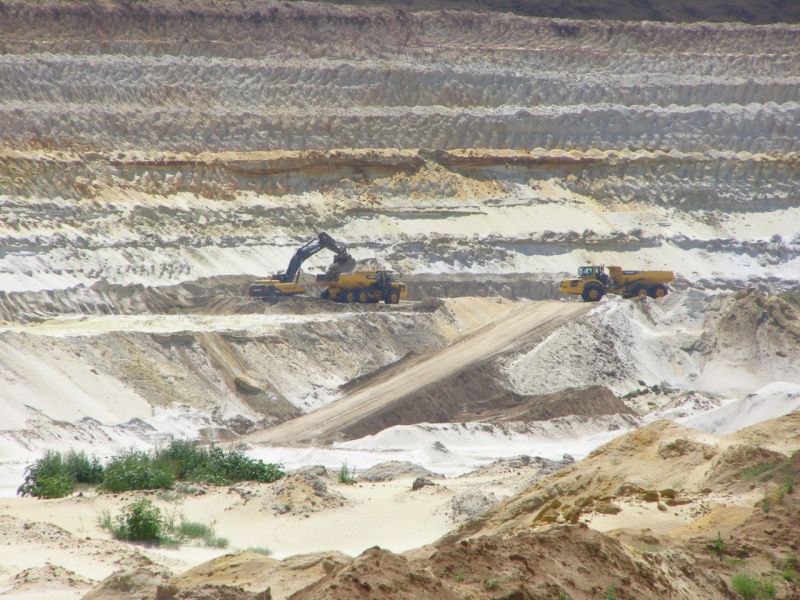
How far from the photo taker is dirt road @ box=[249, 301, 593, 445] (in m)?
27.5

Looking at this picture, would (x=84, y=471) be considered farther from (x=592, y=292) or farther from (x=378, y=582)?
(x=592, y=292)

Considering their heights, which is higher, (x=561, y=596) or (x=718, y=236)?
(x=561, y=596)

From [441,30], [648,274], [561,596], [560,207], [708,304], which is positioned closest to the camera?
[561,596]

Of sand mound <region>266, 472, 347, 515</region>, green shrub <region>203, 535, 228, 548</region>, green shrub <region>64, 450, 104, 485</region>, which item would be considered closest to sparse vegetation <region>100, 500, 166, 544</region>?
green shrub <region>203, 535, 228, 548</region>

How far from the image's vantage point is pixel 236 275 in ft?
140

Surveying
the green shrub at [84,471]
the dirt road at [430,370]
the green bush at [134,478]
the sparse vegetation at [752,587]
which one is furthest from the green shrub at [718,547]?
the dirt road at [430,370]

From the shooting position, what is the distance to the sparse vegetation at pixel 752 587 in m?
10.0

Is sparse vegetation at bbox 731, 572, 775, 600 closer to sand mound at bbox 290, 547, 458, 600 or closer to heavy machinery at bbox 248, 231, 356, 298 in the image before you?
sand mound at bbox 290, 547, 458, 600

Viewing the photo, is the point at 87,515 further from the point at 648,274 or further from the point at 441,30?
the point at 441,30

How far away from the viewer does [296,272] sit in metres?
41.4

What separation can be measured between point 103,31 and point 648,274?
25.0 m

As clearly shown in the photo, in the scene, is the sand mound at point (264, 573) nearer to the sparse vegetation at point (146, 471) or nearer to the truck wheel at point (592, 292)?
the sparse vegetation at point (146, 471)

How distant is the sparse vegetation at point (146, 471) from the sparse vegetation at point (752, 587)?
863 cm

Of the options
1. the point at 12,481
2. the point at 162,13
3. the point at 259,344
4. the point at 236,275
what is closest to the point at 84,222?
the point at 236,275
